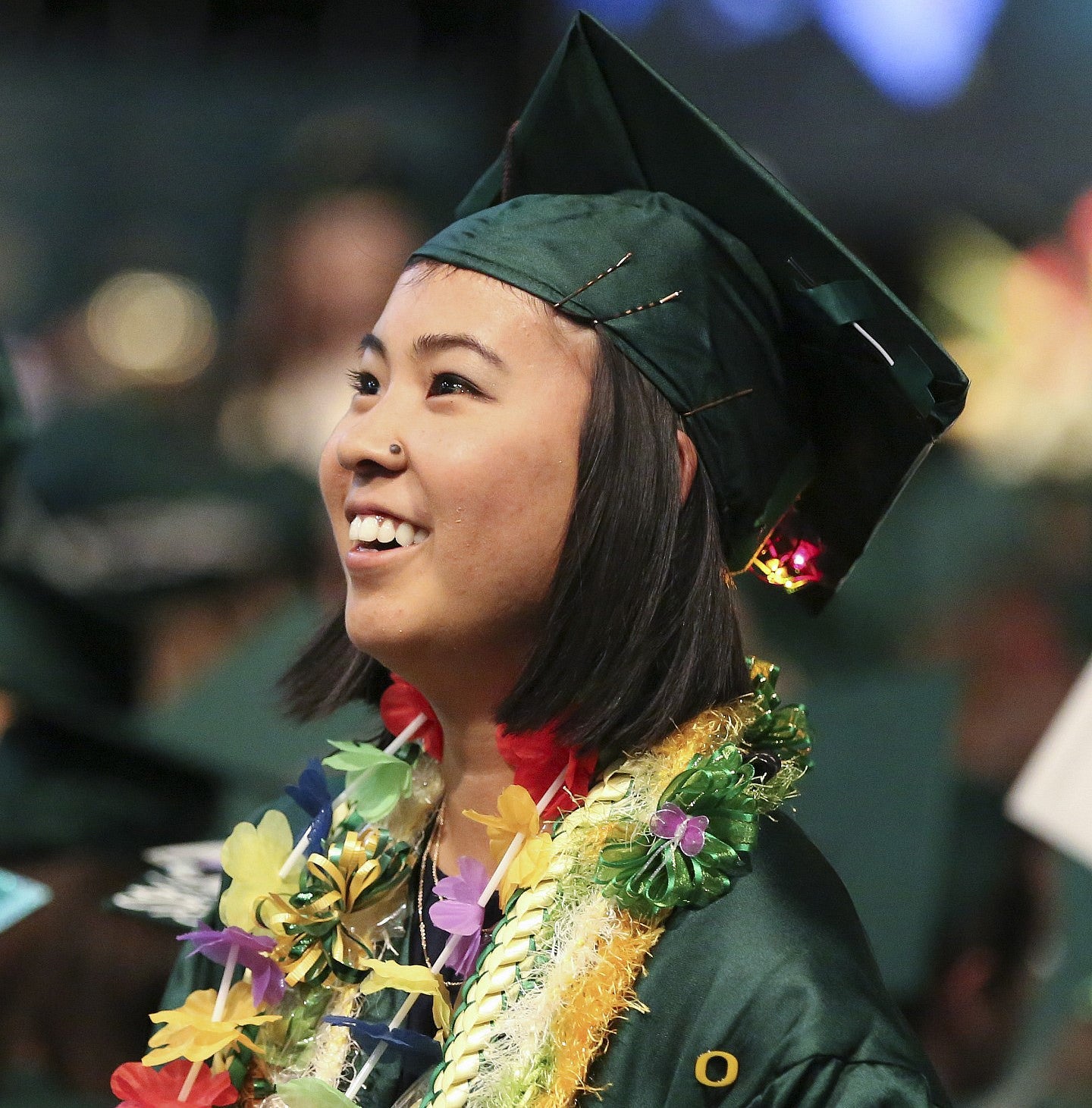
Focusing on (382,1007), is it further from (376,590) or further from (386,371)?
(386,371)

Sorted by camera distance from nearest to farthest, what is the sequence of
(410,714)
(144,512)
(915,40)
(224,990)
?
(224,990) < (410,714) < (915,40) < (144,512)

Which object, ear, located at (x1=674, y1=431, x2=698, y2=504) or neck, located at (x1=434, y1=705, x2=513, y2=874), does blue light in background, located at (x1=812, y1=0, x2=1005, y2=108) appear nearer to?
ear, located at (x1=674, y1=431, x2=698, y2=504)

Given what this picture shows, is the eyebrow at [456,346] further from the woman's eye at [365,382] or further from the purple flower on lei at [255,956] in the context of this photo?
the purple flower on lei at [255,956]

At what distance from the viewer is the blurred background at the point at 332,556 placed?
2.90 meters

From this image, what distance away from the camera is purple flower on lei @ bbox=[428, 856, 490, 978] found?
1651 mm

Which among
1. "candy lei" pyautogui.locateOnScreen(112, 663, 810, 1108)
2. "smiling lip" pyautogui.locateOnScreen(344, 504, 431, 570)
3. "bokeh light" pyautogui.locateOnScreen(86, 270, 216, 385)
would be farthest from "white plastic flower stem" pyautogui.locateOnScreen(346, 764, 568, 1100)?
"bokeh light" pyautogui.locateOnScreen(86, 270, 216, 385)

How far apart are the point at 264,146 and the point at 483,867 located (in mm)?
4006

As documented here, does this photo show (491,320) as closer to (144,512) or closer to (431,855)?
(431,855)

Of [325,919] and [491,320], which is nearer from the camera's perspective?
[491,320]

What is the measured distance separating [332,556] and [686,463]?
2440 millimetres

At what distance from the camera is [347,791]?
6.23ft

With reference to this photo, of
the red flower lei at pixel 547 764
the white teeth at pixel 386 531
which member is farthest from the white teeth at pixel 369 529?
the red flower lei at pixel 547 764

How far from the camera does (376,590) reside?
1605 mm

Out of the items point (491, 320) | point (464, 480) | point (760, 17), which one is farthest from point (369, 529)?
point (760, 17)
